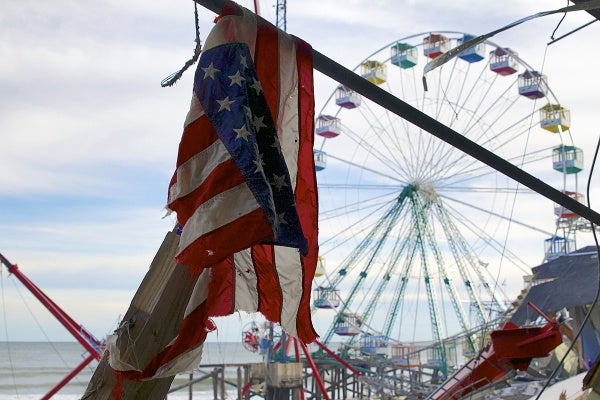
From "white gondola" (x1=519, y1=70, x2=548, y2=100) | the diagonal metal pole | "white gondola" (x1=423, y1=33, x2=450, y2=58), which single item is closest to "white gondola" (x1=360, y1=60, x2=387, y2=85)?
"white gondola" (x1=423, y1=33, x2=450, y2=58)

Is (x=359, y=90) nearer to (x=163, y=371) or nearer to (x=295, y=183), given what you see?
(x=295, y=183)

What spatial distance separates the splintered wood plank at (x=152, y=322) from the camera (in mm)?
3092

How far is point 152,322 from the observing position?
3.14 meters

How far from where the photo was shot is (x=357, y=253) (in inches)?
1288

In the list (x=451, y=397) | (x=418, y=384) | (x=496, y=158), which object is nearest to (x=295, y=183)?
(x=496, y=158)

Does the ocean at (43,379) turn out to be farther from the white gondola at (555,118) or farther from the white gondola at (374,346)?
the white gondola at (555,118)

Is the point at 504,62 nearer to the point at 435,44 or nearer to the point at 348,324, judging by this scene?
the point at 435,44

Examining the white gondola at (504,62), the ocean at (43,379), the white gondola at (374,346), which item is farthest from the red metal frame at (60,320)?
the white gondola at (374,346)

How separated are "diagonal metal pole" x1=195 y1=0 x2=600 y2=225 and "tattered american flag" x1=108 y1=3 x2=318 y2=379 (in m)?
0.15

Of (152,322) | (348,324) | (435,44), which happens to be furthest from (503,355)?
(348,324)

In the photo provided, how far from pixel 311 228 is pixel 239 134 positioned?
2.28ft

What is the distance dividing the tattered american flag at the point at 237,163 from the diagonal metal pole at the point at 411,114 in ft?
0.50

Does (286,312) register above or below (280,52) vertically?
below

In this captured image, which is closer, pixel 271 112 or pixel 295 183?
pixel 271 112
